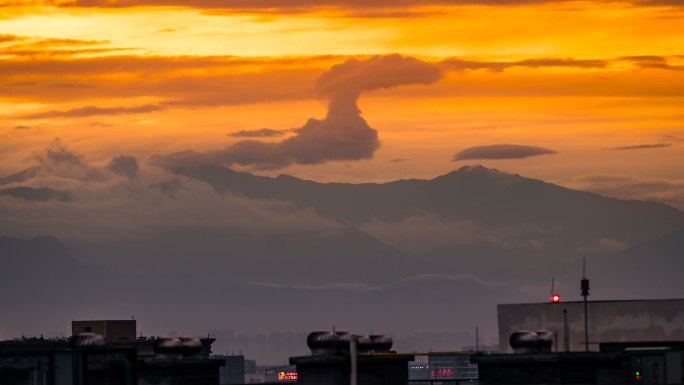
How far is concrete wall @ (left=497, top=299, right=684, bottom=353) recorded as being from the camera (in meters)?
118

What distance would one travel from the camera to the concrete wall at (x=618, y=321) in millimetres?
118438

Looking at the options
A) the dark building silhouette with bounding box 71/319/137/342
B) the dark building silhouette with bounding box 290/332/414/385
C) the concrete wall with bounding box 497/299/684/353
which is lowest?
the dark building silhouette with bounding box 290/332/414/385

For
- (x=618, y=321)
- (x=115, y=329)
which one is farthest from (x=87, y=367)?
(x=115, y=329)

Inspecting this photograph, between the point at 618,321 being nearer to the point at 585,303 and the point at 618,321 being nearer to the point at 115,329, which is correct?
the point at 585,303

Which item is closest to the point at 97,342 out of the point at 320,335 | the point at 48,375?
the point at 48,375

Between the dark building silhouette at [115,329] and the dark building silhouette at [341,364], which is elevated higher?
the dark building silhouette at [115,329]

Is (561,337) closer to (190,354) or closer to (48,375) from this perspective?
(190,354)

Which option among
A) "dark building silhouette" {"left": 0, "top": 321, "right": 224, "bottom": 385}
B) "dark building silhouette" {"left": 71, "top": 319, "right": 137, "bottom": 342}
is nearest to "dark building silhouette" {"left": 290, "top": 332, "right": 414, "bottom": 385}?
"dark building silhouette" {"left": 0, "top": 321, "right": 224, "bottom": 385}

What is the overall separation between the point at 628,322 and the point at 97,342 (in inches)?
1398

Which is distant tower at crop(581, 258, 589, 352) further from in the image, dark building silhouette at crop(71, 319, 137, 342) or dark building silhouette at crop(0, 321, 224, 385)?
dark building silhouette at crop(71, 319, 137, 342)

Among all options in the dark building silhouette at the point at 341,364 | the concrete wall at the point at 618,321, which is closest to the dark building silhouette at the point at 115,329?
the concrete wall at the point at 618,321

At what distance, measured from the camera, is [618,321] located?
391ft

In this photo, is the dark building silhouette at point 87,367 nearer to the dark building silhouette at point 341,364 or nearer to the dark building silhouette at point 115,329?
the dark building silhouette at point 341,364

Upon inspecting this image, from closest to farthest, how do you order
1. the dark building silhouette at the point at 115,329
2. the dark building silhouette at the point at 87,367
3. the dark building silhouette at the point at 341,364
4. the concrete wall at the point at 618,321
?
the dark building silhouette at the point at 87,367 → the dark building silhouette at the point at 341,364 → the concrete wall at the point at 618,321 → the dark building silhouette at the point at 115,329
